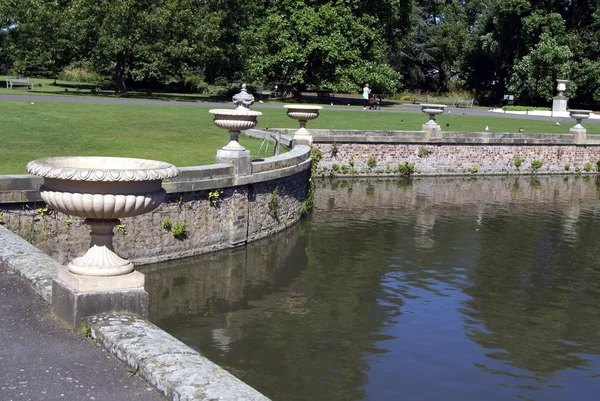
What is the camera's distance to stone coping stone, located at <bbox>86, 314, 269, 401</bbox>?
5.47m

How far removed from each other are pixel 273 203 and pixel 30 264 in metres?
9.51

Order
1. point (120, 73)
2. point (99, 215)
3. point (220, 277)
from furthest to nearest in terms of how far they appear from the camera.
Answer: point (120, 73)
point (220, 277)
point (99, 215)

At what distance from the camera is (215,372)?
5.86 metres

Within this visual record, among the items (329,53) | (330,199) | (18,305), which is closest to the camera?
(18,305)

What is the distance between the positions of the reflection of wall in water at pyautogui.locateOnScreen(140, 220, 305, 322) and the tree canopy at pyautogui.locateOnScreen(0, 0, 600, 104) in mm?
23571

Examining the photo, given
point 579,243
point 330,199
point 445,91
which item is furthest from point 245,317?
point 445,91

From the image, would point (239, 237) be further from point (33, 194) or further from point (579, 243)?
point (579, 243)

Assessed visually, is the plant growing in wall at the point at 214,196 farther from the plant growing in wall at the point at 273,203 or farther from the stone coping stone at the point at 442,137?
the stone coping stone at the point at 442,137

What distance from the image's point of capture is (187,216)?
15.2 meters

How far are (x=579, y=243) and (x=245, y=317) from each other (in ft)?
32.7

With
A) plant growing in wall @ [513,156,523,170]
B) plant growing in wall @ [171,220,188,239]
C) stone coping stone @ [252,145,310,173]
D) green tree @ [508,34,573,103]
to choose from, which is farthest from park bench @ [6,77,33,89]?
plant growing in wall @ [171,220,188,239]

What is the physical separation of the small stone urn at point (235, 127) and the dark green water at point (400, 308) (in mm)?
1741

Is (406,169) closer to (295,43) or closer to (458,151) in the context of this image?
(458,151)

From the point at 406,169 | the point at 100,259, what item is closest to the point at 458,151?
the point at 406,169
